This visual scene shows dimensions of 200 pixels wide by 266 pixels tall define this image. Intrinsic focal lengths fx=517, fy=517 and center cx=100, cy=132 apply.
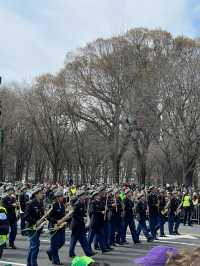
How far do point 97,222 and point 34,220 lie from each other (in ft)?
9.11

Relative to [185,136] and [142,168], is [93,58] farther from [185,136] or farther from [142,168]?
[185,136]

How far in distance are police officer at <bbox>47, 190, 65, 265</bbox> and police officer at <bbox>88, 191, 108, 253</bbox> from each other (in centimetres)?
195

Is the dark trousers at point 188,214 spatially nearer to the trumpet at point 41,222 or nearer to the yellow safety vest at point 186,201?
the yellow safety vest at point 186,201

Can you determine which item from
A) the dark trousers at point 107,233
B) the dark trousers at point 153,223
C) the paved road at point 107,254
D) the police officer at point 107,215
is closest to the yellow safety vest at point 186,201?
the paved road at point 107,254

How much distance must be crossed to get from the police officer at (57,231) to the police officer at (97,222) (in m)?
1.95

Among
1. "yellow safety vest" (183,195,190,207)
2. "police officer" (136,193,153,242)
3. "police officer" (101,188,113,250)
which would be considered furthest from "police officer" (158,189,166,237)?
"yellow safety vest" (183,195,190,207)

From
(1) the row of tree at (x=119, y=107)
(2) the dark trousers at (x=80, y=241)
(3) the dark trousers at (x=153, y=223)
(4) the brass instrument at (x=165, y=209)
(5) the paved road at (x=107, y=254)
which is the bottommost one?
(5) the paved road at (x=107, y=254)

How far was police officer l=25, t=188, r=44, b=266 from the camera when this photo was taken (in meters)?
10.6

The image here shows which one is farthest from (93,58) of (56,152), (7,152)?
(7,152)

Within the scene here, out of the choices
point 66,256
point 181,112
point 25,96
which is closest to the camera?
point 66,256

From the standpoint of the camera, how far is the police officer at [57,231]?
37.2 ft

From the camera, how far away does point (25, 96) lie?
171ft

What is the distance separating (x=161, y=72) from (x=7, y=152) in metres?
28.4

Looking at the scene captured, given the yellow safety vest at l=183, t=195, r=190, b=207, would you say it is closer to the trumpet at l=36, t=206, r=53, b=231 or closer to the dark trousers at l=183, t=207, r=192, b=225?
the dark trousers at l=183, t=207, r=192, b=225
